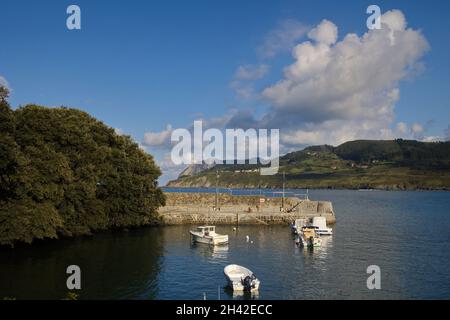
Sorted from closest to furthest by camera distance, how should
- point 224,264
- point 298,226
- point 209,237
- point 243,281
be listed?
1. point 243,281
2. point 224,264
3. point 209,237
4. point 298,226

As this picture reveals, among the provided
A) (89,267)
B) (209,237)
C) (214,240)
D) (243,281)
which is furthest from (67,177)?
(243,281)

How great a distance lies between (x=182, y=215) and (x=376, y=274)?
5861cm

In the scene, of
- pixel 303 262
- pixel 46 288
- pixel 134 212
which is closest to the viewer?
pixel 46 288

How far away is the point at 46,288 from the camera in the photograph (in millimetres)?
41469

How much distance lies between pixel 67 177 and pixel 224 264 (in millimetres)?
29227

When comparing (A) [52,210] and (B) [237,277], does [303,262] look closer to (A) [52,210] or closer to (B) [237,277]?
(B) [237,277]

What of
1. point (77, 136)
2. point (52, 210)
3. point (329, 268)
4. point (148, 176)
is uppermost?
point (77, 136)

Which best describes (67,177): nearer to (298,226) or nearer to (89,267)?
(89,267)

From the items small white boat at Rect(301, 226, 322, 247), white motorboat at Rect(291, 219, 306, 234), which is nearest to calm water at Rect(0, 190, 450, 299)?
small white boat at Rect(301, 226, 322, 247)

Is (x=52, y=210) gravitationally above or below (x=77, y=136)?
below

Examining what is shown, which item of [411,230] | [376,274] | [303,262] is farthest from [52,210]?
[411,230]

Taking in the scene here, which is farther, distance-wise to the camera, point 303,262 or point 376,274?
point 303,262

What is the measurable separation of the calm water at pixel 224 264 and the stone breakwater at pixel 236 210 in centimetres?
1489

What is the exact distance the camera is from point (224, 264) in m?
54.1
